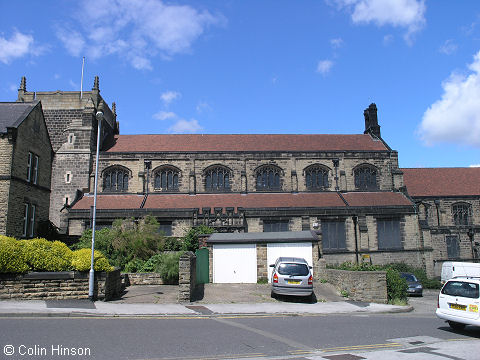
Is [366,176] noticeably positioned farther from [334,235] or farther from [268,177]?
[268,177]

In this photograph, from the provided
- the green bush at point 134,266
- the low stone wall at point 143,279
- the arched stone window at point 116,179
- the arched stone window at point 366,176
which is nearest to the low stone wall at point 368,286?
the low stone wall at point 143,279

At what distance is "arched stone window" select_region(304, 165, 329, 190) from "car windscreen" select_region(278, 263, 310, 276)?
64.8ft

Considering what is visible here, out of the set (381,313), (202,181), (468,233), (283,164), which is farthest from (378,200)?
(381,313)

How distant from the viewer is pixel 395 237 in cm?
3148

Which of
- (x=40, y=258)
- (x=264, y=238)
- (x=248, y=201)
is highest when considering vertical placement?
(x=248, y=201)

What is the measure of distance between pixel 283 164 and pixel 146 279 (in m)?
19.3

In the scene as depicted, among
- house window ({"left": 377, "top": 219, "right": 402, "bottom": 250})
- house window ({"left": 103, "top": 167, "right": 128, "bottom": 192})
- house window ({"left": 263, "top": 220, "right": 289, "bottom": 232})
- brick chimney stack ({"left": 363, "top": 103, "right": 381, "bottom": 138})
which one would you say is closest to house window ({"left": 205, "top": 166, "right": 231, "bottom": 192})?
house window ({"left": 263, "top": 220, "right": 289, "bottom": 232})

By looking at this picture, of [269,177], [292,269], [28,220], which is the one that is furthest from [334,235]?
[28,220]

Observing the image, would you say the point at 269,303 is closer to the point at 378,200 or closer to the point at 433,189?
the point at 378,200

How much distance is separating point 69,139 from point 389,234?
28.8 metres

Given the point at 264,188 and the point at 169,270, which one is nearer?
the point at 169,270

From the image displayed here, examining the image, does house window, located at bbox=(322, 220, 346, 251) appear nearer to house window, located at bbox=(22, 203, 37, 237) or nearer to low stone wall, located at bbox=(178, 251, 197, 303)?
low stone wall, located at bbox=(178, 251, 197, 303)

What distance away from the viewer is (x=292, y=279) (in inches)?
619

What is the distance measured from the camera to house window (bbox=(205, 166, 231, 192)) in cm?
3450
